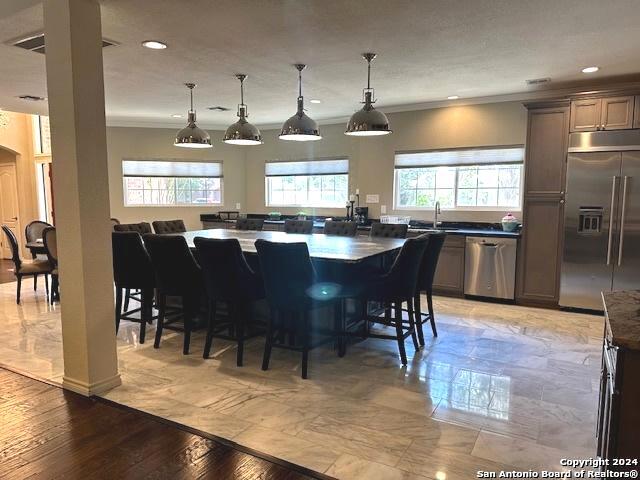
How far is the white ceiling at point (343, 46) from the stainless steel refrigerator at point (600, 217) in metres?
0.77

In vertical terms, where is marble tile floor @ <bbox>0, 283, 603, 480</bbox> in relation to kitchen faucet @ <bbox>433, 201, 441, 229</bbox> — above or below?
below

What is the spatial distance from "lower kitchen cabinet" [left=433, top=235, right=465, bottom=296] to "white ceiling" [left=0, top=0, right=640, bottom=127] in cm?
187

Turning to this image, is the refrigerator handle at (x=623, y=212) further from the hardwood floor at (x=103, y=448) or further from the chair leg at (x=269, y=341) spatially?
the hardwood floor at (x=103, y=448)

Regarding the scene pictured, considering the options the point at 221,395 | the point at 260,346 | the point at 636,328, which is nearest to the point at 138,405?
the point at 221,395

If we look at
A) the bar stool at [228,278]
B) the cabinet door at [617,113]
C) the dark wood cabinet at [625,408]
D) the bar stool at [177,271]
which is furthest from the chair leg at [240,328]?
the cabinet door at [617,113]

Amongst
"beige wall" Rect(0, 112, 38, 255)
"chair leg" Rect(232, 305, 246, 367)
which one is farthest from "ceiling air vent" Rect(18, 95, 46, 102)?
"chair leg" Rect(232, 305, 246, 367)

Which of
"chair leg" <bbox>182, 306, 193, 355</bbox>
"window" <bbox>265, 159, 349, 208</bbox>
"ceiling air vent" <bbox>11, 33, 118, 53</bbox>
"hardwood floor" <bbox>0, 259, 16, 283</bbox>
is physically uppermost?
"ceiling air vent" <bbox>11, 33, 118, 53</bbox>

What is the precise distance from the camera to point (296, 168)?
7773 millimetres

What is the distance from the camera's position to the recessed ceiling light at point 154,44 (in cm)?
354

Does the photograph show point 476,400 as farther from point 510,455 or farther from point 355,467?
point 355,467

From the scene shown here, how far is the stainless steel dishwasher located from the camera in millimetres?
5301

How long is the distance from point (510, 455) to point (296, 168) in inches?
243

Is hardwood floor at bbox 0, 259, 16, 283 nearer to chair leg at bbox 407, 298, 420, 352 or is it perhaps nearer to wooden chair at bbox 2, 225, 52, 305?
wooden chair at bbox 2, 225, 52, 305

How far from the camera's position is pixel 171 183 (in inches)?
314
